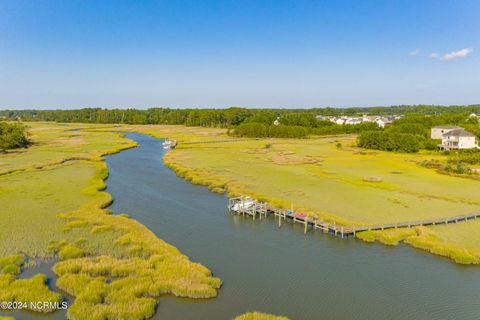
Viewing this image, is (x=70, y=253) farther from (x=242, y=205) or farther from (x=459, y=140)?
(x=459, y=140)

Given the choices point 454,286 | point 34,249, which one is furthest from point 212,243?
point 454,286

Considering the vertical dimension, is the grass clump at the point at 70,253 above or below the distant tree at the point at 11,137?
below

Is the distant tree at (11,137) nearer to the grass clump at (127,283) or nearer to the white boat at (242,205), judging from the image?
the white boat at (242,205)

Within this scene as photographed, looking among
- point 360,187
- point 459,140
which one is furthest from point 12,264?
point 459,140

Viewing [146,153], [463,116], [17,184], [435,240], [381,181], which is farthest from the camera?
[463,116]

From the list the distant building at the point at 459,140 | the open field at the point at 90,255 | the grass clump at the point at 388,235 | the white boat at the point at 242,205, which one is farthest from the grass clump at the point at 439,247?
the distant building at the point at 459,140

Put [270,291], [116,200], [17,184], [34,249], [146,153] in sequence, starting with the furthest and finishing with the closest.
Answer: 1. [146,153]
2. [17,184]
3. [116,200]
4. [34,249]
5. [270,291]

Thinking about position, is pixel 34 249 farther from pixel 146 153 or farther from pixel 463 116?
pixel 463 116
